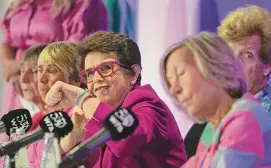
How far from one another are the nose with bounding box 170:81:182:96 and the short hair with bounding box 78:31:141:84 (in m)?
0.21

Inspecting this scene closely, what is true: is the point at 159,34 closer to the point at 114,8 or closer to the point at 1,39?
the point at 114,8

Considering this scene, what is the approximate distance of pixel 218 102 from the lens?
1945mm

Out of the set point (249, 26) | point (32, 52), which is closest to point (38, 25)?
point (32, 52)

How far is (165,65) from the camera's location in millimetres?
2072

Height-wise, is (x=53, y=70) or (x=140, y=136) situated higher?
(x=53, y=70)

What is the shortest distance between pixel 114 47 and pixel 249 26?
0.48 meters

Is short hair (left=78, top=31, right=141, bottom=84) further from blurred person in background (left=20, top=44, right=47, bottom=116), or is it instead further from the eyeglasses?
blurred person in background (left=20, top=44, right=47, bottom=116)

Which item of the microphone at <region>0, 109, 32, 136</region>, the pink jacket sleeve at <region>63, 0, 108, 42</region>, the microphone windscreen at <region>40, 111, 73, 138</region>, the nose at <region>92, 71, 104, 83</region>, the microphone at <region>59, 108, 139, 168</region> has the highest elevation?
the pink jacket sleeve at <region>63, 0, 108, 42</region>

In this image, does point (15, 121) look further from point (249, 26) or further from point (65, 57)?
point (249, 26)

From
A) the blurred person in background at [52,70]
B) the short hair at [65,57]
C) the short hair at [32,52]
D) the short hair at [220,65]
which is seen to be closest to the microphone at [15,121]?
the blurred person in background at [52,70]

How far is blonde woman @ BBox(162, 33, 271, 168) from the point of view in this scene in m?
1.85

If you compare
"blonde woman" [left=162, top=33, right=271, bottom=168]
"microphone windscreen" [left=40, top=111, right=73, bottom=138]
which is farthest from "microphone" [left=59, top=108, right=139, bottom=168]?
"blonde woman" [left=162, top=33, right=271, bottom=168]

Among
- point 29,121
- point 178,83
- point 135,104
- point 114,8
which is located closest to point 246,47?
point 178,83

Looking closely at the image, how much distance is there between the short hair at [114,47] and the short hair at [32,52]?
0.90ft
